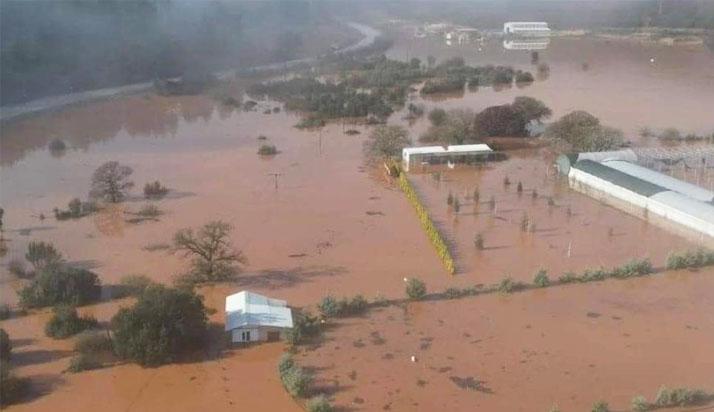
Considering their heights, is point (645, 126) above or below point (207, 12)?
below

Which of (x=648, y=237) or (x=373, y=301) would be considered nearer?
(x=373, y=301)

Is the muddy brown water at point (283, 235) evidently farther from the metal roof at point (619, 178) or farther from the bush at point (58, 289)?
the metal roof at point (619, 178)

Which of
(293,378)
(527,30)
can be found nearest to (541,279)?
(293,378)

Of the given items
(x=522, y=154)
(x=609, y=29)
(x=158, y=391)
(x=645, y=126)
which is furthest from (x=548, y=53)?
(x=158, y=391)

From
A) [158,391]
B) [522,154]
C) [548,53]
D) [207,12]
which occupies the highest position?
[207,12]

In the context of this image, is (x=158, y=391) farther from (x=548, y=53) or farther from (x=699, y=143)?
(x=548, y=53)

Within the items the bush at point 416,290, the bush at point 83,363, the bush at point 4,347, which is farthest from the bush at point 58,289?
the bush at point 416,290
